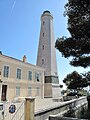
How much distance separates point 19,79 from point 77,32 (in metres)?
16.7

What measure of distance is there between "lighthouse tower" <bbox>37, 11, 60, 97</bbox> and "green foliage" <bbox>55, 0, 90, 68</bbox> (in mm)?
20856

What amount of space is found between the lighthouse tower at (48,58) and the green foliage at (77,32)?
20.9m

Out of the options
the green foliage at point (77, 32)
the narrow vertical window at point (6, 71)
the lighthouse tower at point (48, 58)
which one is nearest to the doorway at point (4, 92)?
the narrow vertical window at point (6, 71)

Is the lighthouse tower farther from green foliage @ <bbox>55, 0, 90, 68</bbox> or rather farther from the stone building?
green foliage @ <bbox>55, 0, 90, 68</bbox>

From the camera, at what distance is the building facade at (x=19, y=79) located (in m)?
22.2

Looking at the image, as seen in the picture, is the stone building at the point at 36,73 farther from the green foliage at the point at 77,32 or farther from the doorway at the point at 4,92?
the green foliage at the point at 77,32

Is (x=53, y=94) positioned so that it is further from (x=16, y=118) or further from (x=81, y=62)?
(x=16, y=118)

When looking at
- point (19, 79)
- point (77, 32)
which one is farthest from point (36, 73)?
point (77, 32)

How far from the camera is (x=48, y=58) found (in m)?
32.6

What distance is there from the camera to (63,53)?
37.1ft

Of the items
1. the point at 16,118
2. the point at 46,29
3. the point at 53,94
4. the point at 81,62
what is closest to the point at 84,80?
the point at 81,62

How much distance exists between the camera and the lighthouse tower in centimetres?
3206

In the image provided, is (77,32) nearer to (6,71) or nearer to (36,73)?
(6,71)

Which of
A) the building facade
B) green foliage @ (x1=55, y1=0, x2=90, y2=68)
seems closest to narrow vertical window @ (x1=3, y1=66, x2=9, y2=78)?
the building facade
